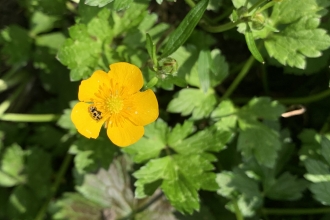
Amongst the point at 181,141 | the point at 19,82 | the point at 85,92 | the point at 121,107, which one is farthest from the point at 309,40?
the point at 19,82

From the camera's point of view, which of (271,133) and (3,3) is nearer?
(271,133)

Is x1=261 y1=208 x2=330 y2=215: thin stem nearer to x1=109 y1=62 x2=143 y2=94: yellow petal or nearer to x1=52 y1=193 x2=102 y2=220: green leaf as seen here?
x1=52 y1=193 x2=102 y2=220: green leaf

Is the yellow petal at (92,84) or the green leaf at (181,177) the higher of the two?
the yellow petal at (92,84)

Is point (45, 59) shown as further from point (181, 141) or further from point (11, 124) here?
point (181, 141)

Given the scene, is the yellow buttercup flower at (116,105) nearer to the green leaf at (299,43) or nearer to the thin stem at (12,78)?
the green leaf at (299,43)

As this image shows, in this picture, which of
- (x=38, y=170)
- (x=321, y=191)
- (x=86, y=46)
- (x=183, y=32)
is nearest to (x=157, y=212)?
(x=38, y=170)

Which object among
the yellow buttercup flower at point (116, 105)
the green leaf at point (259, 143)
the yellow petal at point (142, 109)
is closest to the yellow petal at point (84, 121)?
the yellow buttercup flower at point (116, 105)
